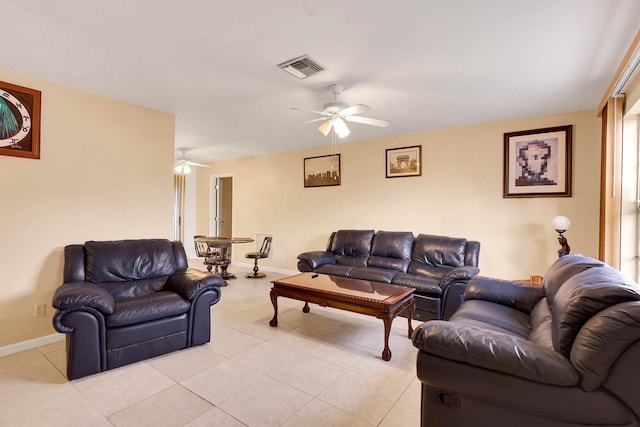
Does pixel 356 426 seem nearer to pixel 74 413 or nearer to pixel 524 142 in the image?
pixel 74 413

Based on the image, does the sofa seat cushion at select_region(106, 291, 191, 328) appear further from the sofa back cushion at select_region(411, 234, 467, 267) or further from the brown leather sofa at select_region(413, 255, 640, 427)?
the sofa back cushion at select_region(411, 234, 467, 267)

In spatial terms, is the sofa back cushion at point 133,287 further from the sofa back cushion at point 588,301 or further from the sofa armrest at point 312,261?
the sofa back cushion at point 588,301

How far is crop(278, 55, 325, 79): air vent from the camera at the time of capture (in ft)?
8.24

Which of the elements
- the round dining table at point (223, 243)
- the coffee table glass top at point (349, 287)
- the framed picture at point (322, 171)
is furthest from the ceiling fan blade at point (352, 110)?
the round dining table at point (223, 243)

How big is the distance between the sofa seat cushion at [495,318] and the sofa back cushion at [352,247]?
2.25 meters

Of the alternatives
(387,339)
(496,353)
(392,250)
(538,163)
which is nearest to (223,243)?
(392,250)

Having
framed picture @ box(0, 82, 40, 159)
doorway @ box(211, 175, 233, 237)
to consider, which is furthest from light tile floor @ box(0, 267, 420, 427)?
doorway @ box(211, 175, 233, 237)

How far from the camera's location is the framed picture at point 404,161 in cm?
479

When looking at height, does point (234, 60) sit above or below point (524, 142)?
above

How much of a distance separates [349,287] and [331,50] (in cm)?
224

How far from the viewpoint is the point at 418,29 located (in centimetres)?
209

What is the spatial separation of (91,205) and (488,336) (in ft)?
12.8

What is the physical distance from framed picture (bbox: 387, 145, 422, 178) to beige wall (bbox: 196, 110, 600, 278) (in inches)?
3.7

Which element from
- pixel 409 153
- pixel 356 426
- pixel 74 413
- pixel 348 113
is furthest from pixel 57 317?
pixel 409 153
